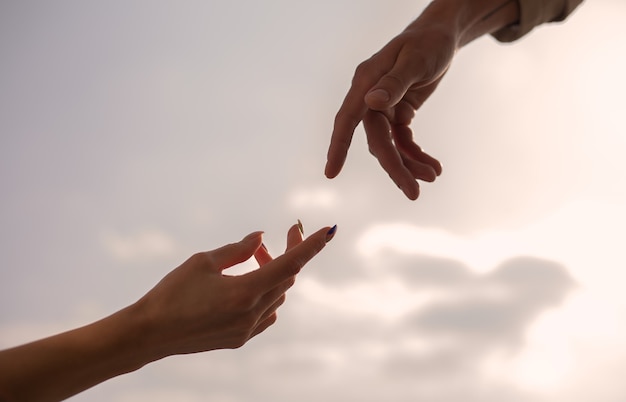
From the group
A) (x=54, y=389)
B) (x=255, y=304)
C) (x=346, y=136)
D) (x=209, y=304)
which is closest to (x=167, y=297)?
(x=209, y=304)

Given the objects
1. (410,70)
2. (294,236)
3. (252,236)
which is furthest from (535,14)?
(252,236)

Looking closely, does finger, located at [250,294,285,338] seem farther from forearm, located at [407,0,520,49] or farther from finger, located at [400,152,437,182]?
forearm, located at [407,0,520,49]

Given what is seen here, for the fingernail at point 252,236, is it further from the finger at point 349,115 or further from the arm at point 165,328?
the finger at point 349,115

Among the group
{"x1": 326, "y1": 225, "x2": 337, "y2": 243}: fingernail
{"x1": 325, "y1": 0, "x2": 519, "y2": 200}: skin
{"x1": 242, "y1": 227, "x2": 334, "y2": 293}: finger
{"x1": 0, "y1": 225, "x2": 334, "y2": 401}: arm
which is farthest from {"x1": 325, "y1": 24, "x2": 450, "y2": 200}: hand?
{"x1": 0, "y1": 225, "x2": 334, "y2": 401}: arm

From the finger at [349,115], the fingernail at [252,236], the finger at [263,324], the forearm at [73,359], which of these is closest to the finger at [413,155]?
the finger at [349,115]

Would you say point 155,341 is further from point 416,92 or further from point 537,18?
point 537,18

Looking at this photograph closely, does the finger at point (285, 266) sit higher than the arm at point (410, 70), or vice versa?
the arm at point (410, 70)
